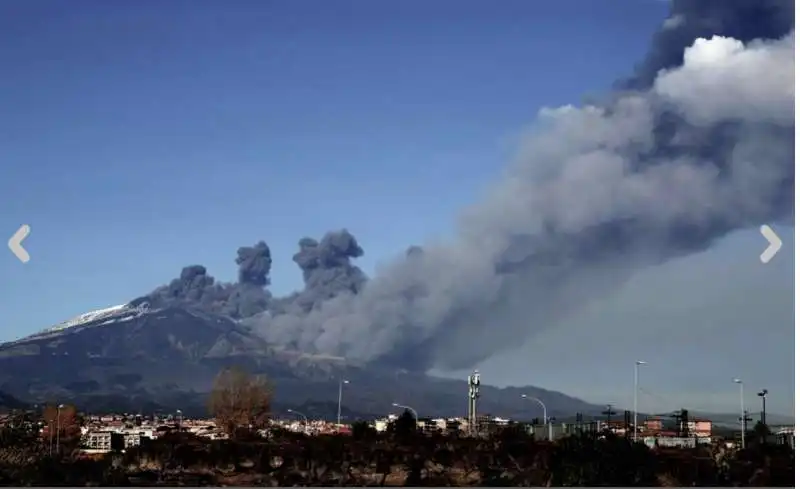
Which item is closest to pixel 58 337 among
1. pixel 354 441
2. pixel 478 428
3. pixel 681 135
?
pixel 354 441

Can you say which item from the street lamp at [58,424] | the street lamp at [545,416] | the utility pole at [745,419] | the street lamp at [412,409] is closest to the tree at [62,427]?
the street lamp at [58,424]

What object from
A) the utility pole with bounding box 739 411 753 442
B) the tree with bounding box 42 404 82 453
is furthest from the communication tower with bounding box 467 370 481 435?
the tree with bounding box 42 404 82 453

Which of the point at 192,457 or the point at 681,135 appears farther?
the point at 681,135

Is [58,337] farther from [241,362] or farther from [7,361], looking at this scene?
[241,362]

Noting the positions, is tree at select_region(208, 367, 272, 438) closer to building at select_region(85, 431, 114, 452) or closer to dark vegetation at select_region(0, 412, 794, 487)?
dark vegetation at select_region(0, 412, 794, 487)

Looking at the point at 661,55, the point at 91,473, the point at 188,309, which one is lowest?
the point at 91,473

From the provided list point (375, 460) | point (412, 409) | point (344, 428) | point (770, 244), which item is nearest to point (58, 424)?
point (344, 428)
